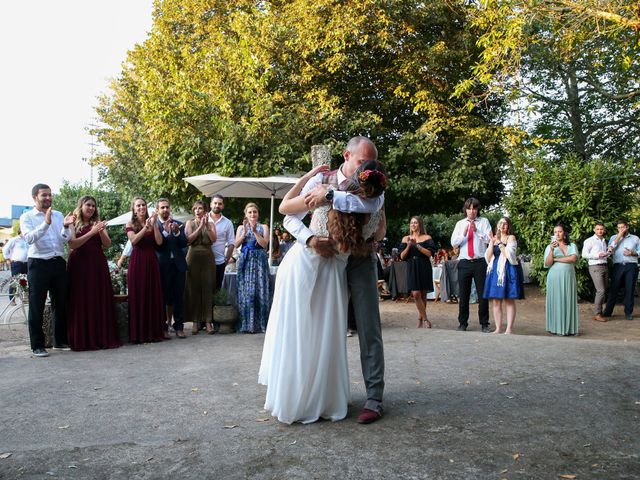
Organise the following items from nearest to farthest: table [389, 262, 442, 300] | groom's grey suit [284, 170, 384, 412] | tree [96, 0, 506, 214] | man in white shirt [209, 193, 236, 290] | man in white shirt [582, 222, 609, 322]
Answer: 1. groom's grey suit [284, 170, 384, 412]
2. man in white shirt [209, 193, 236, 290]
3. man in white shirt [582, 222, 609, 322]
4. table [389, 262, 442, 300]
5. tree [96, 0, 506, 214]

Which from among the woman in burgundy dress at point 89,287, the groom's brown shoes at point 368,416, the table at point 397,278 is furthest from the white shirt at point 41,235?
the table at point 397,278

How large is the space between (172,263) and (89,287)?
1.41 m

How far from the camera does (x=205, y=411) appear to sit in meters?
4.48

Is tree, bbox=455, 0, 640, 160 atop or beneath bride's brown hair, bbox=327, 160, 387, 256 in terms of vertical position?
atop

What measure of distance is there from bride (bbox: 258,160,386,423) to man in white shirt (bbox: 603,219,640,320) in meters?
10.2

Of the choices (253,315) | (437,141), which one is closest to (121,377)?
(253,315)

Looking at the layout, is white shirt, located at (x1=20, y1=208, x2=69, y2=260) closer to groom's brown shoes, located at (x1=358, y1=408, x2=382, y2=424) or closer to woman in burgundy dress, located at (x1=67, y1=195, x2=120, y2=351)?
woman in burgundy dress, located at (x1=67, y1=195, x2=120, y2=351)

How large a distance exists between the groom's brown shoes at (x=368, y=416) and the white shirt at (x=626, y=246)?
34.8 ft

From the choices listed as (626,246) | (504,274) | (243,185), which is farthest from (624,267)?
(243,185)

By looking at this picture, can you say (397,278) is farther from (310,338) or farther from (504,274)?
(310,338)

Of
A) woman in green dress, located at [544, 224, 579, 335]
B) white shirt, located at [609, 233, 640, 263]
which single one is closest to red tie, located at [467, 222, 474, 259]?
woman in green dress, located at [544, 224, 579, 335]

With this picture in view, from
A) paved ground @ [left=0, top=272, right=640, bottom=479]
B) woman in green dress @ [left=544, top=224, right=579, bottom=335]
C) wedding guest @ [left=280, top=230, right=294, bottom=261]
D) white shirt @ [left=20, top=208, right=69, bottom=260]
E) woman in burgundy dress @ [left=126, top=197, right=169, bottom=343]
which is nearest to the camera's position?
paved ground @ [left=0, top=272, right=640, bottom=479]

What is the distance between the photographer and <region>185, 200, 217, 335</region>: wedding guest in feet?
30.0

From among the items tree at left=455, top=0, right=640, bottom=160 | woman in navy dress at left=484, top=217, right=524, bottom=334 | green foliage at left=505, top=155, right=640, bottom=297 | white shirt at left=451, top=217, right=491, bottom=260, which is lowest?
woman in navy dress at left=484, top=217, right=524, bottom=334
